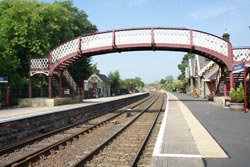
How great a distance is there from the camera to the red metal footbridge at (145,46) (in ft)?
86.9

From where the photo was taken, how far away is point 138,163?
9.13 m

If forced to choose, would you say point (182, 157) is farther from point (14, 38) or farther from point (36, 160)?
point (14, 38)

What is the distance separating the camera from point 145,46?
28281mm

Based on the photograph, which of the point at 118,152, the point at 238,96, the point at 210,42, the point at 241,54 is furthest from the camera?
the point at 210,42

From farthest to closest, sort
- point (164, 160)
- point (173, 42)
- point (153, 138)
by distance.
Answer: point (173, 42) → point (153, 138) → point (164, 160)

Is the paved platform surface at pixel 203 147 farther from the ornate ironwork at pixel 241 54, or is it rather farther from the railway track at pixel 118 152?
the ornate ironwork at pixel 241 54

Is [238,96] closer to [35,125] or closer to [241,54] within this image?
[241,54]

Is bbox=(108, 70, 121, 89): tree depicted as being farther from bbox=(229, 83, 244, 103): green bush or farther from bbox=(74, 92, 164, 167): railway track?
bbox=(74, 92, 164, 167): railway track

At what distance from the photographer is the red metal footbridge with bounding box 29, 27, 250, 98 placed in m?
26.5

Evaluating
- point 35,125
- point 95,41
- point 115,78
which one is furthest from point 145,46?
point 115,78

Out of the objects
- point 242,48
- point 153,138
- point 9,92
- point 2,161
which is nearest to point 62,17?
point 9,92

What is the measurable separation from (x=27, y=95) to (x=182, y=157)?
26229 mm

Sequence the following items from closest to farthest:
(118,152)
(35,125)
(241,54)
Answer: (118,152)
(35,125)
(241,54)

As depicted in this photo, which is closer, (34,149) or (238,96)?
(34,149)
